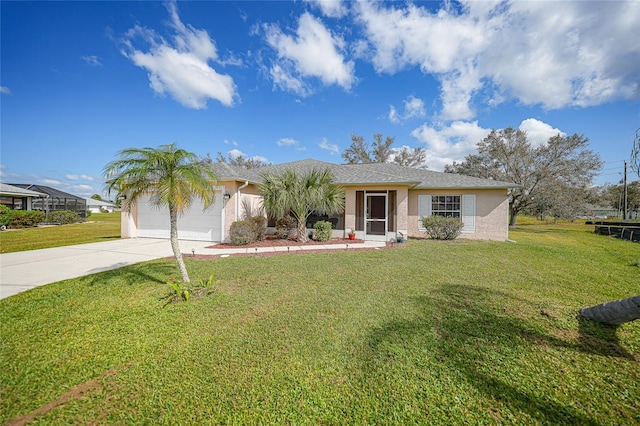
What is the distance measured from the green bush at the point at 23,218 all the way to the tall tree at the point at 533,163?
4072 centimetres

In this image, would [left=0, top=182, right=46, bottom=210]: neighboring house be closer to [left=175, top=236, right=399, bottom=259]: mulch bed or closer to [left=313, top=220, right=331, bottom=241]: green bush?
[left=175, top=236, right=399, bottom=259]: mulch bed

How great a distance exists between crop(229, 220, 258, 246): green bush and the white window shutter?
458 inches

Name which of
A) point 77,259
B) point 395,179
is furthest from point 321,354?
point 395,179

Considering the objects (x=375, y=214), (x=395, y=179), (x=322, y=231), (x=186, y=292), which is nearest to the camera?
(x=186, y=292)

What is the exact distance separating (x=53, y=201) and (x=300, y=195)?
30.6m

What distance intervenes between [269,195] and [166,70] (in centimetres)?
962

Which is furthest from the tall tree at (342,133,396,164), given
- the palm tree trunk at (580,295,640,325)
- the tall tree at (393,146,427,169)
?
the palm tree trunk at (580,295,640,325)

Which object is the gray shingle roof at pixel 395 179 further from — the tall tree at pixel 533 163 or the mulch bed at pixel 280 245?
the tall tree at pixel 533 163

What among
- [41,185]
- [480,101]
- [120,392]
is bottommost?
[120,392]

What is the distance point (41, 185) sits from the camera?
25969 millimetres

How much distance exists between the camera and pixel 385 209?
13086 mm

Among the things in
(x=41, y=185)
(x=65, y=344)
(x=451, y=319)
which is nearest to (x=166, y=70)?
(x=65, y=344)

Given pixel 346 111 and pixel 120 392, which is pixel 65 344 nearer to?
pixel 120 392

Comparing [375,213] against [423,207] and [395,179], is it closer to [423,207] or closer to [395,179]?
[423,207]
